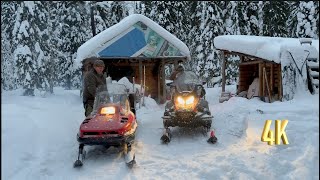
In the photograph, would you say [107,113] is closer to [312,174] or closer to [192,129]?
[192,129]

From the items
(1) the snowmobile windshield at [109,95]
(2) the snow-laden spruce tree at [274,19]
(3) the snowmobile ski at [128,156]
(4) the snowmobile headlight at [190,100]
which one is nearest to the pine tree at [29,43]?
(2) the snow-laden spruce tree at [274,19]

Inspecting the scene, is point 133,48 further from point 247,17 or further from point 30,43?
point 247,17

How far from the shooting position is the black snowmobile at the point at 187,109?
9.43 metres

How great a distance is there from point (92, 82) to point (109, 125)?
1652mm

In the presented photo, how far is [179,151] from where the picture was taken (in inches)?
329

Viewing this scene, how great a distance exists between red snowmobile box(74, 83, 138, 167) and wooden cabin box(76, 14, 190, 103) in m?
8.48

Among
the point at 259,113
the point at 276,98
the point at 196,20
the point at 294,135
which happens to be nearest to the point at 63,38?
the point at 196,20

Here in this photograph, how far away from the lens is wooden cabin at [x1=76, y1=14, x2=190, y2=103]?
17.6 m

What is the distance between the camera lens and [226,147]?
27.8 feet

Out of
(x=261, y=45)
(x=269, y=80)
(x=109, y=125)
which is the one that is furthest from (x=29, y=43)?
(x=109, y=125)

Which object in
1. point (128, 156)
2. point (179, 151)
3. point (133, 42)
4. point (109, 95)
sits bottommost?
point (179, 151)

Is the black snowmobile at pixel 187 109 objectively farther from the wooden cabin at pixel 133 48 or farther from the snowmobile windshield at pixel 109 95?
the wooden cabin at pixel 133 48

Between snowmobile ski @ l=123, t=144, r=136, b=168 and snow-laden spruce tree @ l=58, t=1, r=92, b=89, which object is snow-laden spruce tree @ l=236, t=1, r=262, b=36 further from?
snowmobile ski @ l=123, t=144, r=136, b=168

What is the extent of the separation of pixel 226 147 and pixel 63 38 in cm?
3027
